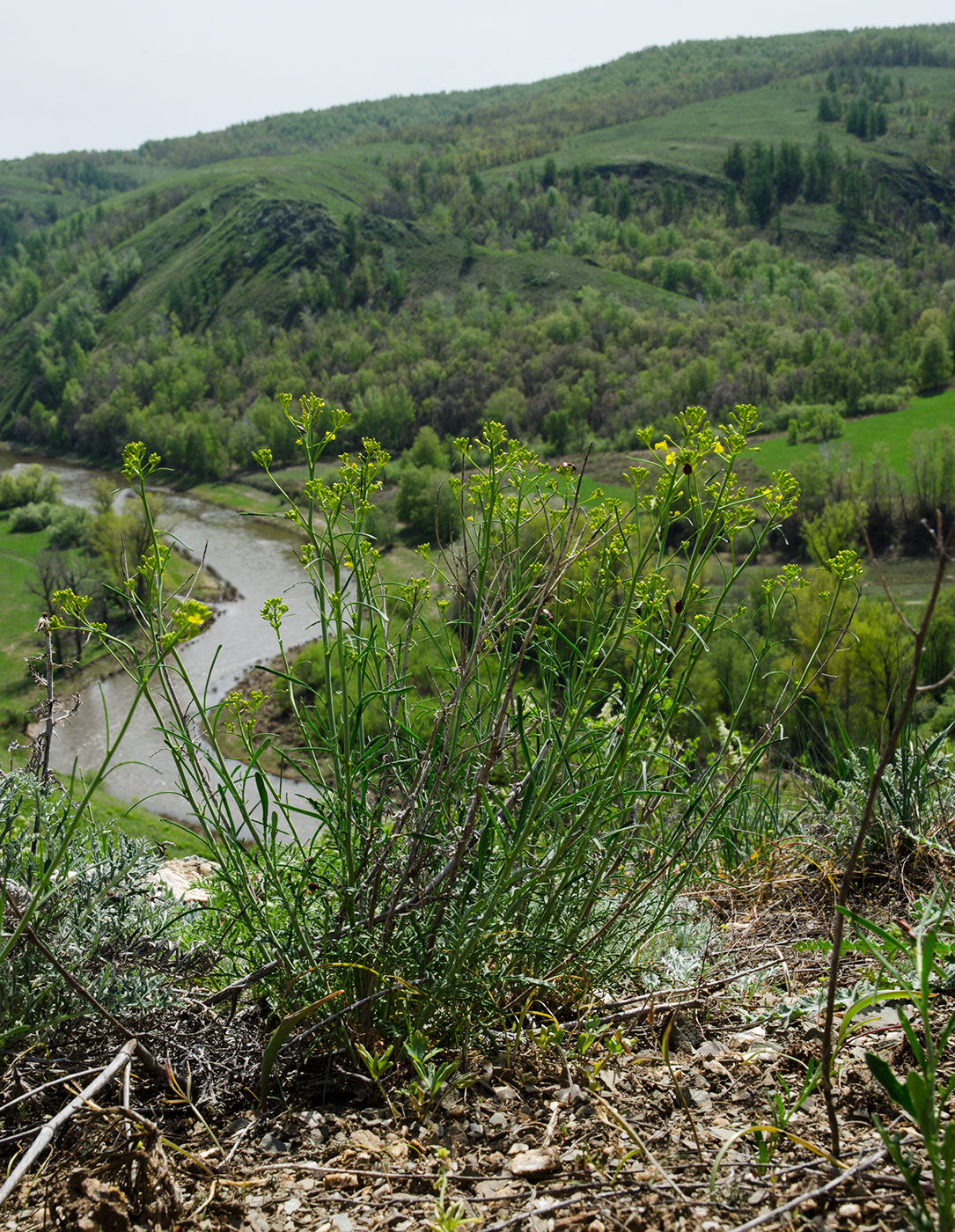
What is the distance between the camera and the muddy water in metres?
35.7

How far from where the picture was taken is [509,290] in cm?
13275

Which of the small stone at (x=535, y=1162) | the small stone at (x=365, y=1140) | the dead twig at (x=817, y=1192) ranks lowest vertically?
the small stone at (x=365, y=1140)

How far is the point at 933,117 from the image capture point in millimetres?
186125

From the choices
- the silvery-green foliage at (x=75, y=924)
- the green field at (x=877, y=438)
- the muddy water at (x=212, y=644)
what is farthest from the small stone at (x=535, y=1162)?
the green field at (x=877, y=438)

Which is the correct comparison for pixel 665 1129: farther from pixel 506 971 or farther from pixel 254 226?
pixel 254 226

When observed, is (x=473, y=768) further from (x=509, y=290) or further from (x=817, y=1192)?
(x=509, y=290)

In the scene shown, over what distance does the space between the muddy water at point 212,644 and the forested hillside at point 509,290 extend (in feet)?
50.3

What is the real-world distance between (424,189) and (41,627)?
187742 mm

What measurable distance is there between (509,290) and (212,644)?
330ft

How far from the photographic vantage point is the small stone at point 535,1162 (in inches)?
72.7

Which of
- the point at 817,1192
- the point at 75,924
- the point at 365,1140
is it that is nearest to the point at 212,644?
the point at 75,924

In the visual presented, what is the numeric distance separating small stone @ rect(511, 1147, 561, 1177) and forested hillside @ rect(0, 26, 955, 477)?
8152 centimetres

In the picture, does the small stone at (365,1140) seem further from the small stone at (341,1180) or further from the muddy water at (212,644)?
the muddy water at (212,644)

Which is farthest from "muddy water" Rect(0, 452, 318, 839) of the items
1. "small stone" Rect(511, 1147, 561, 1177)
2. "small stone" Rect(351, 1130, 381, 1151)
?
"small stone" Rect(511, 1147, 561, 1177)
